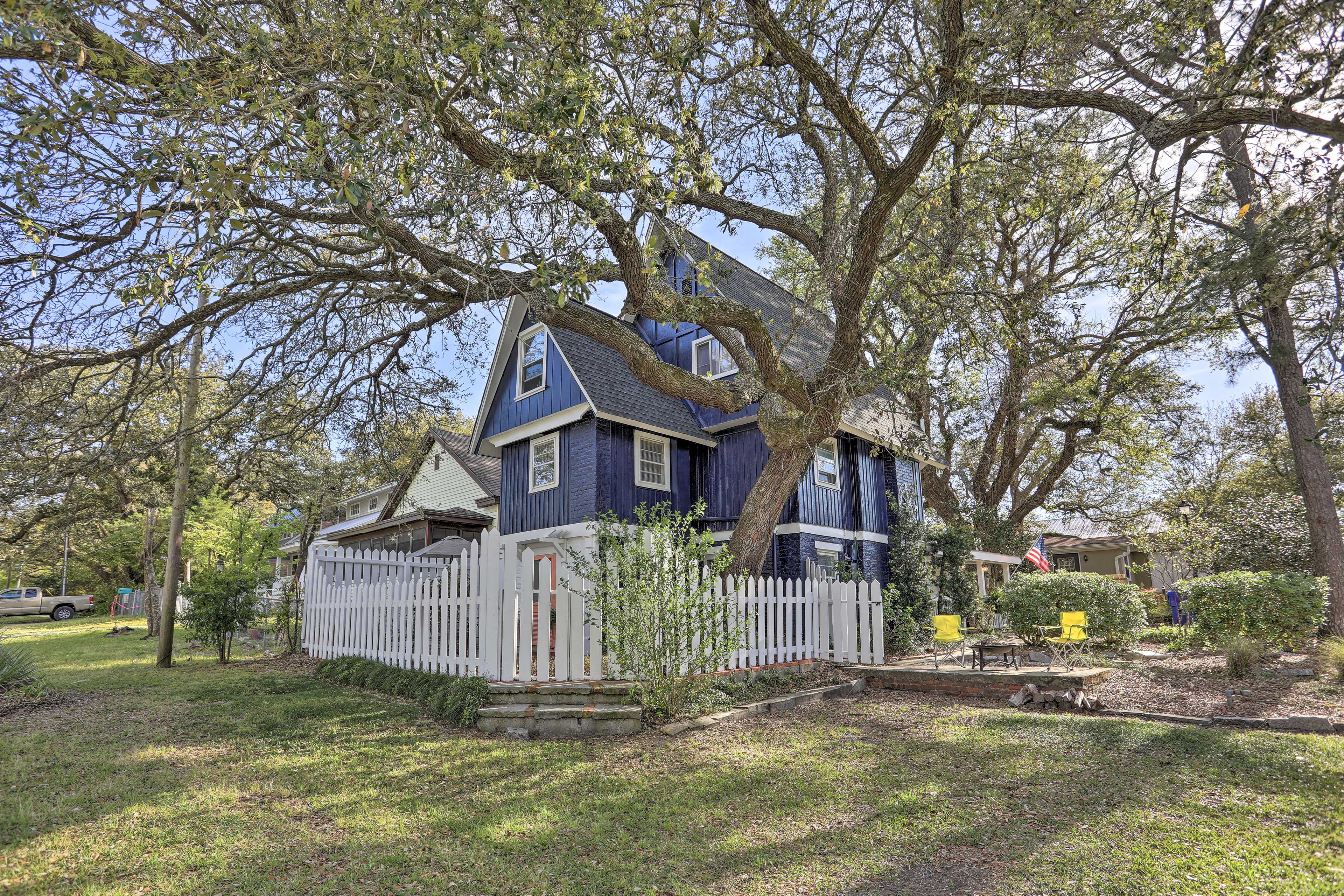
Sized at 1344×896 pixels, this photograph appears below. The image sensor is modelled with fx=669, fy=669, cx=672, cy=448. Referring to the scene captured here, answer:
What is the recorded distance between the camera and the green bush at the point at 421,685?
7590mm

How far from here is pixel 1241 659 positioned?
31.5 ft

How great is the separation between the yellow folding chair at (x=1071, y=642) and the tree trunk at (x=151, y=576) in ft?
73.1

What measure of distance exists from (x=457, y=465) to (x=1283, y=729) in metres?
22.2

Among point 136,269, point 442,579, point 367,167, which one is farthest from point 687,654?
point 136,269

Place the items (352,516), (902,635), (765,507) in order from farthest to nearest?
(352,516) < (902,635) < (765,507)

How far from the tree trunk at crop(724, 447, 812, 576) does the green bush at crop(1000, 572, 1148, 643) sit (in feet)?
20.8

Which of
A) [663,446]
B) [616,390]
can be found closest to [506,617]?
[616,390]

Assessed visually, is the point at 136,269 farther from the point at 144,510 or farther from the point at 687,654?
the point at 144,510

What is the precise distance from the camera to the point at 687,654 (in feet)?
25.1

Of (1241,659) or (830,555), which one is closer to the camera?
(1241,659)

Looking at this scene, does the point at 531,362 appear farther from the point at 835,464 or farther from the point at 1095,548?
the point at 1095,548

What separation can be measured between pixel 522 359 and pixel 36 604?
3468 centimetres

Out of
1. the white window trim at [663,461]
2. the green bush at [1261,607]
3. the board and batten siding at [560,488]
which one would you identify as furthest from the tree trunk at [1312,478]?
the board and batten siding at [560,488]

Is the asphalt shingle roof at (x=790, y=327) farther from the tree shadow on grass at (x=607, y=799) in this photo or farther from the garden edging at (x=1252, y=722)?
the tree shadow on grass at (x=607, y=799)
